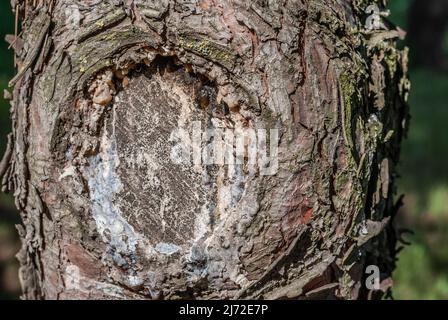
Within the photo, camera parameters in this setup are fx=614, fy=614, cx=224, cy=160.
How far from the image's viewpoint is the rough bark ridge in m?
1.12

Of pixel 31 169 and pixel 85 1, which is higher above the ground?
pixel 85 1

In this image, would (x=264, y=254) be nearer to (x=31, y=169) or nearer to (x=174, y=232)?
(x=174, y=232)

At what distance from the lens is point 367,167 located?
1.24m

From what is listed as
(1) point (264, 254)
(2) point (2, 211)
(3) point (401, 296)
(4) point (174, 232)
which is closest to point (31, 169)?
(4) point (174, 232)

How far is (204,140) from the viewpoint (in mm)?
1195

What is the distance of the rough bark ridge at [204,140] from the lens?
1.12m

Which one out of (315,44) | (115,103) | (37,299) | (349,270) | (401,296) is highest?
(315,44)

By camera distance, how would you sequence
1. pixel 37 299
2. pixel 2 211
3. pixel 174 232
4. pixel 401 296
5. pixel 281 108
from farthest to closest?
1. pixel 2 211
2. pixel 401 296
3. pixel 37 299
4. pixel 174 232
5. pixel 281 108

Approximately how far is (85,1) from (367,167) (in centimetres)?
64

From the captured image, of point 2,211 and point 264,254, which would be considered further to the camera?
point 2,211

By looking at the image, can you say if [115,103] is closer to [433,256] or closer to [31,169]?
[31,169]

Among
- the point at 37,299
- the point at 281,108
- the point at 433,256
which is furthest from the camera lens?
the point at 433,256
